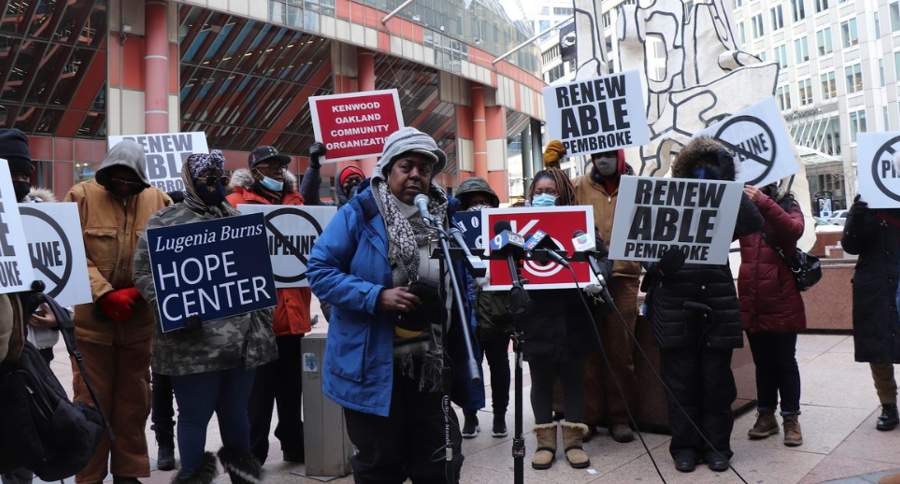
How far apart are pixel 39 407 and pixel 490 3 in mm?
38017

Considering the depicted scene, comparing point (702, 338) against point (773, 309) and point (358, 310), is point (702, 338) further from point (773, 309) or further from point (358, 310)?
point (358, 310)

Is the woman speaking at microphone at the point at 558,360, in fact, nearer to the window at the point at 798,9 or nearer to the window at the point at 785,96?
the window at the point at 798,9

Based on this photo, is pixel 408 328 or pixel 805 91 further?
pixel 805 91

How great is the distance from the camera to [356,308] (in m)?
3.28

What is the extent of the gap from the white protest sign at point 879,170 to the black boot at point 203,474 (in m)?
4.68

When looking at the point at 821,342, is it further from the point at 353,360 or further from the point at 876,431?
the point at 353,360

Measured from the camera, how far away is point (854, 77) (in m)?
56.8

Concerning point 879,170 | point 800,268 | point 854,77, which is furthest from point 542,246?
point 854,77

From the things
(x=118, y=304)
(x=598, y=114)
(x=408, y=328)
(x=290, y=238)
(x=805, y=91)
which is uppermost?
(x=805, y=91)

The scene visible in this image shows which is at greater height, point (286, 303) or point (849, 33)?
point (849, 33)

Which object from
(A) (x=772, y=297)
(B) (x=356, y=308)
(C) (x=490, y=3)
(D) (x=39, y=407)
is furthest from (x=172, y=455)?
(C) (x=490, y=3)

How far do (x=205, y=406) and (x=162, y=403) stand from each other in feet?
5.74

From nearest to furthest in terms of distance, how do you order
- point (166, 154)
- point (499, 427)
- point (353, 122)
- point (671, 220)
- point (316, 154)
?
point (671, 220) → point (499, 427) → point (316, 154) → point (353, 122) → point (166, 154)

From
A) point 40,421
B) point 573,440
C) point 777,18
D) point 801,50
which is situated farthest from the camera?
point 777,18
